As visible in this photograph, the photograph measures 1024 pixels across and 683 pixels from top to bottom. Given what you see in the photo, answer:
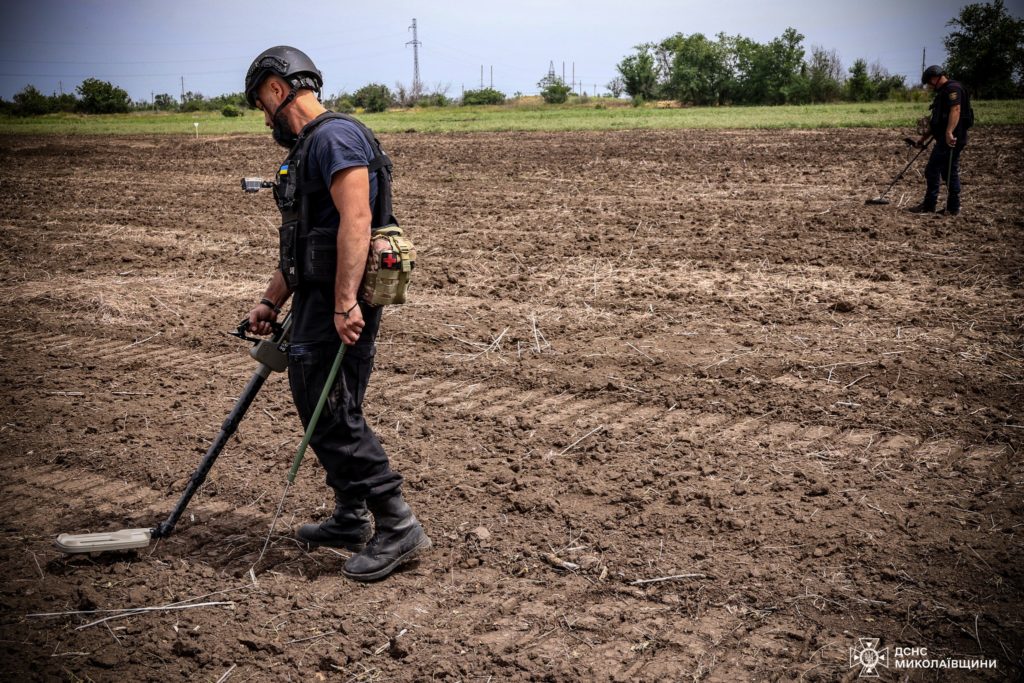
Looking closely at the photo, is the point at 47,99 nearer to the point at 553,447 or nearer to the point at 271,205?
the point at 271,205

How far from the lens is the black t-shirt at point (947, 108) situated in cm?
1107

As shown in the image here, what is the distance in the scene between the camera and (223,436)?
3746mm

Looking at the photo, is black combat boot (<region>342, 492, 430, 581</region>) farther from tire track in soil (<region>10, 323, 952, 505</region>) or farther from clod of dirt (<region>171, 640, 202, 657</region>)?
tire track in soil (<region>10, 323, 952, 505</region>)

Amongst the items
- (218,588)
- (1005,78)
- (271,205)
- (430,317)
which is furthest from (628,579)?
(1005,78)

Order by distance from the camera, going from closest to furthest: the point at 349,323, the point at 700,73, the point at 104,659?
the point at 104,659 < the point at 349,323 < the point at 700,73

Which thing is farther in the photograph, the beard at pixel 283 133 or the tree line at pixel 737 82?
the tree line at pixel 737 82

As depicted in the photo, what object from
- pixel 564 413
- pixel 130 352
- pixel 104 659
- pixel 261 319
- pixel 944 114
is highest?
pixel 944 114

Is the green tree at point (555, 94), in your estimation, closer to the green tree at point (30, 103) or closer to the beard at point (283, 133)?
the green tree at point (30, 103)

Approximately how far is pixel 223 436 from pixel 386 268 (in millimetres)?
1258

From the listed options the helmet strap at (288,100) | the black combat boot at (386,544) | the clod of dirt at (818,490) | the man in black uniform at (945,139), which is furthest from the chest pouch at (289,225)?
the man in black uniform at (945,139)

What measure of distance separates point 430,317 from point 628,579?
406 centimetres

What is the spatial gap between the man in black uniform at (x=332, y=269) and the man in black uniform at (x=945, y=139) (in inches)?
386

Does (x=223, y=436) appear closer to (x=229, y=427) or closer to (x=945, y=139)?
(x=229, y=427)

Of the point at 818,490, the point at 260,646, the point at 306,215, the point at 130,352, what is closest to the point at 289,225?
the point at 306,215
